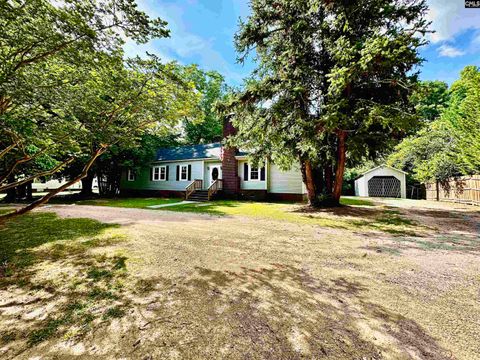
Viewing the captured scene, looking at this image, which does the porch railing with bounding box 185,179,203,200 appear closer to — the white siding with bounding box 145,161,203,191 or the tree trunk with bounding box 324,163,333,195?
the white siding with bounding box 145,161,203,191

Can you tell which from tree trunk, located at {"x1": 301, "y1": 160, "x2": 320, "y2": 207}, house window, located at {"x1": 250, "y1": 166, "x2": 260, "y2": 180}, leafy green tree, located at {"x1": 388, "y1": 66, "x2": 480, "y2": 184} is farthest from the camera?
house window, located at {"x1": 250, "y1": 166, "x2": 260, "y2": 180}

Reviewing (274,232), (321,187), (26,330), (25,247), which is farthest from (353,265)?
(321,187)

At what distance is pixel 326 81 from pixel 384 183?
20039 millimetres

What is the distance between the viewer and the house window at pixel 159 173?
2209 cm

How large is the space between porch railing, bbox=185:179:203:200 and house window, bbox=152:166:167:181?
15.5 feet

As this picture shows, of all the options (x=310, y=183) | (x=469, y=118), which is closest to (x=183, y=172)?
(x=310, y=183)

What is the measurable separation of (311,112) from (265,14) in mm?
5330

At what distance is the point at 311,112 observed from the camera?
11.1 meters

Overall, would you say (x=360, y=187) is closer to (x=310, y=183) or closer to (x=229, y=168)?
(x=229, y=168)

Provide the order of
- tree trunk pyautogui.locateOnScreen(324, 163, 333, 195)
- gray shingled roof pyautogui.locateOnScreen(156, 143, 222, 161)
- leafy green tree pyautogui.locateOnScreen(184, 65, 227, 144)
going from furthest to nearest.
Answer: leafy green tree pyautogui.locateOnScreen(184, 65, 227, 144) < gray shingled roof pyautogui.locateOnScreen(156, 143, 222, 161) < tree trunk pyautogui.locateOnScreen(324, 163, 333, 195)

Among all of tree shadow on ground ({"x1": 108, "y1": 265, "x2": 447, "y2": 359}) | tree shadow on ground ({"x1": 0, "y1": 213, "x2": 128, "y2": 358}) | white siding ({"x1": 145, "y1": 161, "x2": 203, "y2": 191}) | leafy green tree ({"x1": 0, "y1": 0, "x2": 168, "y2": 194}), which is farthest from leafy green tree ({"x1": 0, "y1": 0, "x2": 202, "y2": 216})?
Result: white siding ({"x1": 145, "y1": 161, "x2": 203, "y2": 191})

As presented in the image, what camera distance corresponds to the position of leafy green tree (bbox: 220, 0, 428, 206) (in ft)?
27.0

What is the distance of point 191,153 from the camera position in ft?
70.2

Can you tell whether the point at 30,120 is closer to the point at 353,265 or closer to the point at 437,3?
the point at 353,265
